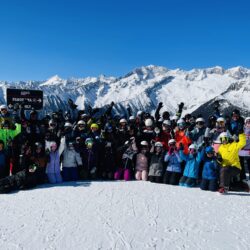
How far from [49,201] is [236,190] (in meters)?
4.80

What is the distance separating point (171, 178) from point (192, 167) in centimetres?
73

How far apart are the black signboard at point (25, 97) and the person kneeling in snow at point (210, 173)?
7927 millimetres

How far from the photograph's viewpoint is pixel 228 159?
27.7 ft

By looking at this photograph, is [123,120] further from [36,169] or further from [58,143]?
[36,169]

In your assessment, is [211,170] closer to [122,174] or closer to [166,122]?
[166,122]

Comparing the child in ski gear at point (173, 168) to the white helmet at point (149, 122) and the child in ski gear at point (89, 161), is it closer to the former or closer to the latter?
the white helmet at point (149, 122)

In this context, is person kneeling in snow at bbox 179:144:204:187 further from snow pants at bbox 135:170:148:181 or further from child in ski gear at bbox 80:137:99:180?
child in ski gear at bbox 80:137:99:180

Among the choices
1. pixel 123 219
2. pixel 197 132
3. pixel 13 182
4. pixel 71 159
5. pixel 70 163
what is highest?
pixel 197 132

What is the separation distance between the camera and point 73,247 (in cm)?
491

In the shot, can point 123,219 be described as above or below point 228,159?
below

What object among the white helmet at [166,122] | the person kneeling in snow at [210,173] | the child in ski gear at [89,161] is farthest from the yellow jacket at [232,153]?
the child in ski gear at [89,161]

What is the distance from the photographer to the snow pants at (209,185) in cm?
848

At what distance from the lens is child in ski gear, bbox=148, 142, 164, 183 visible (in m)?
9.59

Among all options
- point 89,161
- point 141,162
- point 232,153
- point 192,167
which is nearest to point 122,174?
point 141,162
